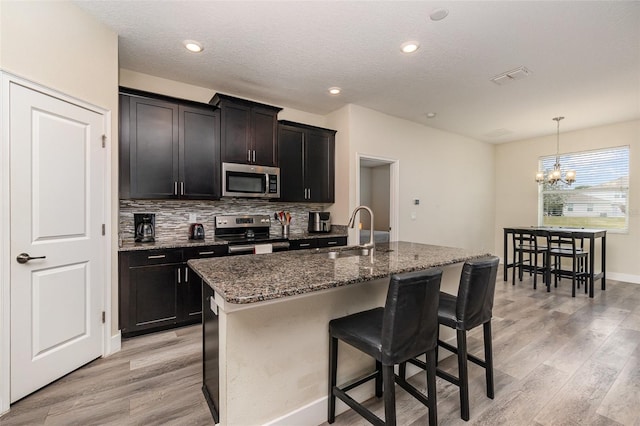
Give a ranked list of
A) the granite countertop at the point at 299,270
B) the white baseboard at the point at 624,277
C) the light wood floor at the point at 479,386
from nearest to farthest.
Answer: the granite countertop at the point at 299,270
the light wood floor at the point at 479,386
the white baseboard at the point at 624,277

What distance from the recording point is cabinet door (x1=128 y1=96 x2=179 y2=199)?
2.96 metres

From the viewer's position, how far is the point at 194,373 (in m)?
2.21

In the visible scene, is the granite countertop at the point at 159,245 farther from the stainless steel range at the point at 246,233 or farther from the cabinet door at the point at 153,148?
the cabinet door at the point at 153,148

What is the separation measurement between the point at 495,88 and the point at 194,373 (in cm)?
447

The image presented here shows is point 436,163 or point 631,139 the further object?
point 436,163

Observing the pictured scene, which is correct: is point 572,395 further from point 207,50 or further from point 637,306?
point 207,50

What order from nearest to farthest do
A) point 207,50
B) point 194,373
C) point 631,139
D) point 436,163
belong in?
point 194,373
point 207,50
point 631,139
point 436,163

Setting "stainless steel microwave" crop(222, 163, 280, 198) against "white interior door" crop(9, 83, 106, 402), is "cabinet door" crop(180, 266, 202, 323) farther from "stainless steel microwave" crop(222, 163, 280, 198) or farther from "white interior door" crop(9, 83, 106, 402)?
"stainless steel microwave" crop(222, 163, 280, 198)

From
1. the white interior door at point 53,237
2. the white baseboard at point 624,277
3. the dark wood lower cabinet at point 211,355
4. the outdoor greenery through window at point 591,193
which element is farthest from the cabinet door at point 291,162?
the white baseboard at point 624,277

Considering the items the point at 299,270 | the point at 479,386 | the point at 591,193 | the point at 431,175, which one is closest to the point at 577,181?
the point at 591,193

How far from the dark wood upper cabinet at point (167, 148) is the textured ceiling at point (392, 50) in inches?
18.9

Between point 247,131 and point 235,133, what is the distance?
0.52ft

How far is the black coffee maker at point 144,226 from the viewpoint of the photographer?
3.18m

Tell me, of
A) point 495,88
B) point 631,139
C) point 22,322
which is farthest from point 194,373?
point 631,139
